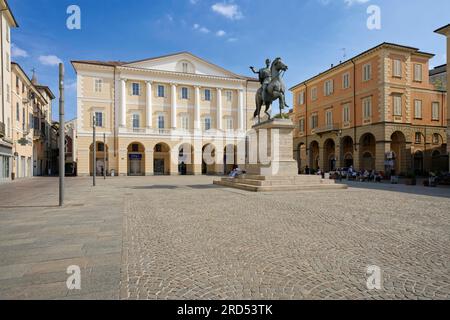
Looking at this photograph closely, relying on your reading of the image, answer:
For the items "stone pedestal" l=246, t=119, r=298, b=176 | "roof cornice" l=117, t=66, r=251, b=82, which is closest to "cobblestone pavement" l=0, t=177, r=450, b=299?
"stone pedestal" l=246, t=119, r=298, b=176

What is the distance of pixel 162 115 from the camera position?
4178 centimetres

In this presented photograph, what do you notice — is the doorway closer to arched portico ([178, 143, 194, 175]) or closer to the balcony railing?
arched portico ([178, 143, 194, 175])

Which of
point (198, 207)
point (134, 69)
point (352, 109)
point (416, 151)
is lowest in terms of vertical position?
point (198, 207)

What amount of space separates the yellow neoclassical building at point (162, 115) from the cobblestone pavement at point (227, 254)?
1282 inches

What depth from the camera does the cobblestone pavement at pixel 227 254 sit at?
3.20m

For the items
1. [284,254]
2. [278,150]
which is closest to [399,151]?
[278,150]

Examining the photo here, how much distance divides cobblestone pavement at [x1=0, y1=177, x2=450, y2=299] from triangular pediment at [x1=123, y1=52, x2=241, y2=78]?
36.5 meters

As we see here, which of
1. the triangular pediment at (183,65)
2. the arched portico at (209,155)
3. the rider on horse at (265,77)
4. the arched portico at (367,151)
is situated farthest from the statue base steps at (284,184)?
the triangular pediment at (183,65)

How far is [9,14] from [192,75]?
74.2 ft

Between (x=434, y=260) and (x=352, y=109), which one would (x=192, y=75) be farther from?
(x=434, y=260)

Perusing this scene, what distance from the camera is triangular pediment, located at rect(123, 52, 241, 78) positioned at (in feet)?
133

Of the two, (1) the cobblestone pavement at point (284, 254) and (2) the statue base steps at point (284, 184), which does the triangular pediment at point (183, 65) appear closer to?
(2) the statue base steps at point (284, 184)
